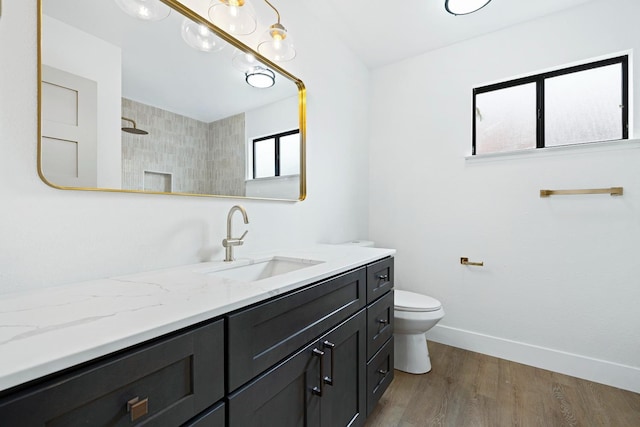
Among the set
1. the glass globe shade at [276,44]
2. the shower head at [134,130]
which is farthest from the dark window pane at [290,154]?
the shower head at [134,130]

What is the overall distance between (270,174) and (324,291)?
2.79 ft

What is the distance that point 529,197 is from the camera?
2078 mm

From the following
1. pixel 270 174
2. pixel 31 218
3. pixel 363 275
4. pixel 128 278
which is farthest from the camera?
pixel 270 174

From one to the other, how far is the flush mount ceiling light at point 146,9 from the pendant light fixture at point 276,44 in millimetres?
480

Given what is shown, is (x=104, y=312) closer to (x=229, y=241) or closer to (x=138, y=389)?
(x=138, y=389)

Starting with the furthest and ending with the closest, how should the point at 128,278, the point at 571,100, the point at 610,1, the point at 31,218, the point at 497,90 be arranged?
1. the point at 497,90
2. the point at 571,100
3. the point at 610,1
4. the point at 128,278
5. the point at 31,218

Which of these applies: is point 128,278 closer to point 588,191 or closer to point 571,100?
point 588,191

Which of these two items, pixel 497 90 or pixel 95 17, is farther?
pixel 497 90

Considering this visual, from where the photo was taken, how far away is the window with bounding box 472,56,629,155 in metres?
1.90

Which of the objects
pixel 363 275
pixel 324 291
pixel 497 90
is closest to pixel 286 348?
pixel 324 291

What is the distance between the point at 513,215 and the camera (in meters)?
2.13

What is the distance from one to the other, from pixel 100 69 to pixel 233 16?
0.61 metres

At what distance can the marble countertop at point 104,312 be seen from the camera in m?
0.42

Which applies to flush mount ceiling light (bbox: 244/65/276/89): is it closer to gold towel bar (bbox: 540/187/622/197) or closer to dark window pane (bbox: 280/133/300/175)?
dark window pane (bbox: 280/133/300/175)
